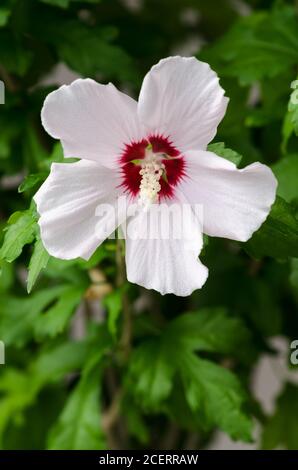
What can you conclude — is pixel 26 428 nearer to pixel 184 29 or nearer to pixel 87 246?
pixel 87 246

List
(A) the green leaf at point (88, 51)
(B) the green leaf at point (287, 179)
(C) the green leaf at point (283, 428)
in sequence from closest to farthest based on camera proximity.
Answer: (B) the green leaf at point (287, 179), (A) the green leaf at point (88, 51), (C) the green leaf at point (283, 428)

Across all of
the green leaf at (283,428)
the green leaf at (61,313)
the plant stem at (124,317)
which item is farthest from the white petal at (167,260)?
the green leaf at (283,428)

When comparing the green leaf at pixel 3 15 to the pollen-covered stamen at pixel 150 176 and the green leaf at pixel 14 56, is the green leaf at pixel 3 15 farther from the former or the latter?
the pollen-covered stamen at pixel 150 176

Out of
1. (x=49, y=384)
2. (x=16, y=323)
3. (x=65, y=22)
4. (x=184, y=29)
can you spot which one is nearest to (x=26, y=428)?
(x=49, y=384)

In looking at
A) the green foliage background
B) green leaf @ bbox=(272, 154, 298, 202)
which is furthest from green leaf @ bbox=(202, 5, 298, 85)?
green leaf @ bbox=(272, 154, 298, 202)

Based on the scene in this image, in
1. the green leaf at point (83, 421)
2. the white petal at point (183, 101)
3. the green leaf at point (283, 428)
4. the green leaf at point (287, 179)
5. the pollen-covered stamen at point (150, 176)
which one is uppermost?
the white petal at point (183, 101)

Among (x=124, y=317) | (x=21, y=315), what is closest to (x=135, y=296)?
(x=124, y=317)

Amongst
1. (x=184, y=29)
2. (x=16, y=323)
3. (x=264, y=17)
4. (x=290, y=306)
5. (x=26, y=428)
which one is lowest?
(x=26, y=428)

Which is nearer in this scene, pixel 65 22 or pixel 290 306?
pixel 65 22
